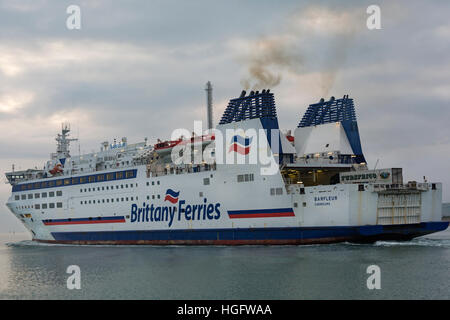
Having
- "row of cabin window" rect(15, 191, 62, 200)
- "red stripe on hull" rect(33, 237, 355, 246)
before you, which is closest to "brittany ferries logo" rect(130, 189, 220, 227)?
"red stripe on hull" rect(33, 237, 355, 246)

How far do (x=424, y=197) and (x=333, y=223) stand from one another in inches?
262

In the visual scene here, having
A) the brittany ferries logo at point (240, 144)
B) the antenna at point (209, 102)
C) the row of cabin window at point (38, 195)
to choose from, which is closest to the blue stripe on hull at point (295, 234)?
the brittany ferries logo at point (240, 144)

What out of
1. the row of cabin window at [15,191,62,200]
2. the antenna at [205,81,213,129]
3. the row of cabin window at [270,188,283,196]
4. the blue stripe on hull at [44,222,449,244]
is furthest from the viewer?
the antenna at [205,81,213,129]

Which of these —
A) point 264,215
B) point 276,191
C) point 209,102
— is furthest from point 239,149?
point 209,102

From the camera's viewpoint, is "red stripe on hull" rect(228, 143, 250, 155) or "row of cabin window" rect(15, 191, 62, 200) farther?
"row of cabin window" rect(15, 191, 62, 200)

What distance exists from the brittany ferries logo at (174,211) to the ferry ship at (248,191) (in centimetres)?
8

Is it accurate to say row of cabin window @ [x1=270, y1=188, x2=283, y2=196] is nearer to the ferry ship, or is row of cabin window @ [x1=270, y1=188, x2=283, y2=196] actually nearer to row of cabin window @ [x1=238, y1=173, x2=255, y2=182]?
the ferry ship

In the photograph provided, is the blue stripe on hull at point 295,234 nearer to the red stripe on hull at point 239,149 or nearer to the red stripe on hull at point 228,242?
the red stripe on hull at point 228,242

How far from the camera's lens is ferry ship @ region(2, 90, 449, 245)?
3409cm

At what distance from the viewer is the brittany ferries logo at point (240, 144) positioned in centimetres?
3603

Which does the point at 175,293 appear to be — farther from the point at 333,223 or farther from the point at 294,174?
the point at 294,174

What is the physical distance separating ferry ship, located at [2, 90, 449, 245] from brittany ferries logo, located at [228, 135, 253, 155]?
0.08 meters

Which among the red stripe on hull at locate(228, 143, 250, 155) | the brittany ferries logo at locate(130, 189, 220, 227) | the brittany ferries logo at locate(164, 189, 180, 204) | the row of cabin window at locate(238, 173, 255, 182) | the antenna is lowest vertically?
the brittany ferries logo at locate(130, 189, 220, 227)

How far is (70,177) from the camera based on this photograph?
151ft
